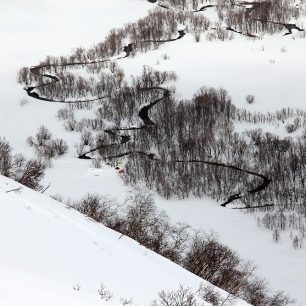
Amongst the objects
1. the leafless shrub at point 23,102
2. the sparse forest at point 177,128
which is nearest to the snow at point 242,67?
the sparse forest at point 177,128

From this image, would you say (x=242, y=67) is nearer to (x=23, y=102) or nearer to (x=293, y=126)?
(x=293, y=126)

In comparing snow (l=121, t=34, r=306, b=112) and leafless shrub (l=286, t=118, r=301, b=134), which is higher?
snow (l=121, t=34, r=306, b=112)

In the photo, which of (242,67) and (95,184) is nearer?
(95,184)

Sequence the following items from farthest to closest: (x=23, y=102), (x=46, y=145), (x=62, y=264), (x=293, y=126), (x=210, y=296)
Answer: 1. (x=23, y=102)
2. (x=46, y=145)
3. (x=293, y=126)
4. (x=210, y=296)
5. (x=62, y=264)

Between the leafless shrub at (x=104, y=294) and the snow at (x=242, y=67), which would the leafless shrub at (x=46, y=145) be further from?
the leafless shrub at (x=104, y=294)

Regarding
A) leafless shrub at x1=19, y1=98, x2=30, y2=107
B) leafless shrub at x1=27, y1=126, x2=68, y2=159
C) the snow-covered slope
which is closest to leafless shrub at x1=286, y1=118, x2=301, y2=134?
leafless shrub at x1=27, y1=126, x2=68, y2=159

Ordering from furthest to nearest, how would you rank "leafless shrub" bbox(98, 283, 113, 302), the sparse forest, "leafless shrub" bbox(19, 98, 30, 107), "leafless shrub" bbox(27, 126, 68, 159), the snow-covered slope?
1. "leafless shrub" bbox(19, 98, 30, 107)
2. "leafless shrub" bbox(27, 126, 68, 159)
3. the sparse forest
4. "leafless shrub" bbox(98, 283, 113, 302)
5. the snow-covered slope

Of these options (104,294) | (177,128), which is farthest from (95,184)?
(104,294)

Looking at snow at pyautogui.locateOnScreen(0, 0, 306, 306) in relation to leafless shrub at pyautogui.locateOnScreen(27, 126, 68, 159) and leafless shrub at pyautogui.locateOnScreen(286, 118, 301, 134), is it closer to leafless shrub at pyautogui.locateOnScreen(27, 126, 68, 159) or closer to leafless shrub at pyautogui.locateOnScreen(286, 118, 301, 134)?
leafless shrub at pyautogui.locateOnScreen(27, 126, 68, 159)
